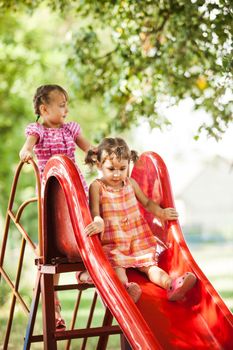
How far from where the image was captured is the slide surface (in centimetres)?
471

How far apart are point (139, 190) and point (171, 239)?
42cm

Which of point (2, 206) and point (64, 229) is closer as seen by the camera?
point (64, 229)

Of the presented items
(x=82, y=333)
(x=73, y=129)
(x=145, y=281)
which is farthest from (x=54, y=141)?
(x=82, y=333)

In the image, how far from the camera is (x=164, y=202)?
5.82 meters

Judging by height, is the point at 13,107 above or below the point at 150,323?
above

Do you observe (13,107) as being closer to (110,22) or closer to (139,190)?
(110,22)

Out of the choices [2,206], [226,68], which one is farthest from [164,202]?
[2,206]

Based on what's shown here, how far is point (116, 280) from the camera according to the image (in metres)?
4.81

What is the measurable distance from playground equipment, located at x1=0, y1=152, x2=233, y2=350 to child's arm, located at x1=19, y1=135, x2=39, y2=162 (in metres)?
0.17

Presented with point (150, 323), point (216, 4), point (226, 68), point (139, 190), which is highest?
point (216, 4)

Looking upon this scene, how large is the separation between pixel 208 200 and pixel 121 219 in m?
56.2

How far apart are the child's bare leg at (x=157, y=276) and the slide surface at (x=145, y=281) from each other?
1.6 inches

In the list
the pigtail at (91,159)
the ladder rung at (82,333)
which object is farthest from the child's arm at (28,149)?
the ladder rung at (82,333)

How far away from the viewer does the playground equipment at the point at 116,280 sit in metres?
4.86
